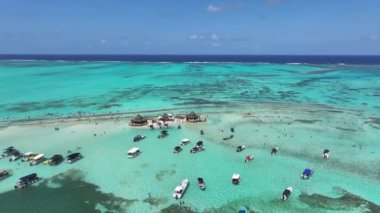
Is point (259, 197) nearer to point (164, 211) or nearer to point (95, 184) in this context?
point (164, 211)

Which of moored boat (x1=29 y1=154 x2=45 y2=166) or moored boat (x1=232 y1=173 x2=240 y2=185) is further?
moored boat (x1=29 y1=154 x2=45 y2=166)

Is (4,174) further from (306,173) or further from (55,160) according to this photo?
(306,173)

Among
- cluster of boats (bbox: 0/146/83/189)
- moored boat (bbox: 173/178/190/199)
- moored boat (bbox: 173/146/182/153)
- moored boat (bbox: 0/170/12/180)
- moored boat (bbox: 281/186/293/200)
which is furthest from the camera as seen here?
moored boat (bbox: 173/146/182/153)

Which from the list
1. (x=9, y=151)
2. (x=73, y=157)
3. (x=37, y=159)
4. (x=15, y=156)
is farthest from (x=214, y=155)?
(x=9, y=151)

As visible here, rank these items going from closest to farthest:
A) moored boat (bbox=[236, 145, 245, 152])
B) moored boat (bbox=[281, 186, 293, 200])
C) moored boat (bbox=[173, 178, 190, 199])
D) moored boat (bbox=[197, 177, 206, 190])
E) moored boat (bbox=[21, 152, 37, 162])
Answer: moored boat (bbox=[281, 186, 293, 200])
moored boat (bbox=[173, 178, 190, 199])
moored boat (bbox=[197, 177, 206, 190])
moored boat (bbox=[21, 152, 37, 162])
moored boat (bbox=[236, 145, 245, 152])

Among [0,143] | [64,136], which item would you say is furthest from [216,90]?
[0,143]

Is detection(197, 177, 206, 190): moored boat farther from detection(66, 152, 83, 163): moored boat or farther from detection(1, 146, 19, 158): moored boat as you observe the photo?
detection(1, 146, 19, 158): moored boat

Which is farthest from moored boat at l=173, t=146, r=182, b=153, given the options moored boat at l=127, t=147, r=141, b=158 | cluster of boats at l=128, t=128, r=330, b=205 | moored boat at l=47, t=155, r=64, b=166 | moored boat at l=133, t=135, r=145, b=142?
moored boat at l=47, t=155, r=64, b=166

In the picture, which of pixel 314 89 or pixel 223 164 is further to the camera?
pixel 314 89

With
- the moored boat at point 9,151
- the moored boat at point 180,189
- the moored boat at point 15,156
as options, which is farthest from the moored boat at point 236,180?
the moored boat at point 9,151
